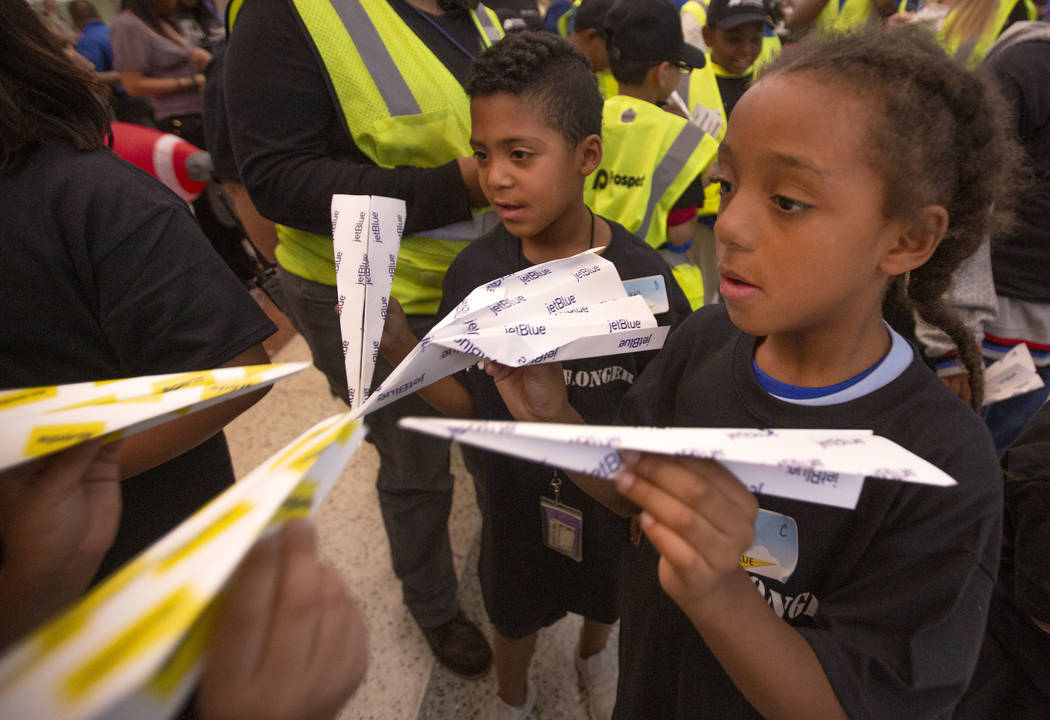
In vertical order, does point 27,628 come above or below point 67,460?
below

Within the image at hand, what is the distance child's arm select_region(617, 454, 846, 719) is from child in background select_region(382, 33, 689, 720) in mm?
552

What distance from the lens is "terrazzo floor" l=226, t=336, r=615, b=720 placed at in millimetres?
1421

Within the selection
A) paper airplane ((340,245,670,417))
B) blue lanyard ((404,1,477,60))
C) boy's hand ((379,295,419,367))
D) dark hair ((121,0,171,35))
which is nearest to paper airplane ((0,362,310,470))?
paper airplane ((340,245,670,417))

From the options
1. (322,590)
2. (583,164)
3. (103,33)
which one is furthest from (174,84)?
(322,590)

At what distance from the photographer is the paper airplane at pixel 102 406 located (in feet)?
1.29

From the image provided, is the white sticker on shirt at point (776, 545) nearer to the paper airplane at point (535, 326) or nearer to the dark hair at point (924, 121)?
the paper airplane at point (535, 326)

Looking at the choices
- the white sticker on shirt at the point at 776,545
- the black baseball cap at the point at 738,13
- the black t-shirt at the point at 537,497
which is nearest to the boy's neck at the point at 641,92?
the black baseball cap at the point at 738,13

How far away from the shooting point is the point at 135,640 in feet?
0.79

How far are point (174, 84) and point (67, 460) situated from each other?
3.63 meters

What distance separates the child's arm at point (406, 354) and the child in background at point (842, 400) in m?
0.25

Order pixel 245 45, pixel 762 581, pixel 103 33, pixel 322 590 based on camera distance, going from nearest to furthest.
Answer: pixel 322 590 → pixel 762 581 → pixel 245 45 → pixel 103 33

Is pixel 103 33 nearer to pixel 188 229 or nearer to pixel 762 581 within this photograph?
pixel 188 229

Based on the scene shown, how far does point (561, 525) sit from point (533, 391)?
1.62ft

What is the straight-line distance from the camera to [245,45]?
1043 millimetres
